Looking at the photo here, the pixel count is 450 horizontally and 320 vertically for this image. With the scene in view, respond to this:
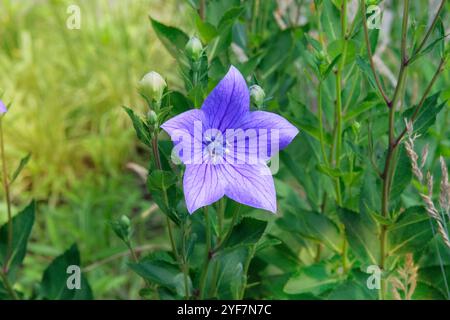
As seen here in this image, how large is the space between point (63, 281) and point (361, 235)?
25.9 inches

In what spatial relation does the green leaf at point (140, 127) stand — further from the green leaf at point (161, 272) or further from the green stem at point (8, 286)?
the green stem at point (8, 286)

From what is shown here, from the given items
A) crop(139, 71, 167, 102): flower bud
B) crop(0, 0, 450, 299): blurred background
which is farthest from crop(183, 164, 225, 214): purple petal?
crop(0, 0, 450, 299): blurred background

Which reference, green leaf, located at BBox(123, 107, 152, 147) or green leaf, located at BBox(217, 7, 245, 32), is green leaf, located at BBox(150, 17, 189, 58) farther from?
green leaf, located at BBox(123, 107, 152, 147)

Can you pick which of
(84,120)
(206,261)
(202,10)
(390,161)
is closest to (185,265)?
(206,261)

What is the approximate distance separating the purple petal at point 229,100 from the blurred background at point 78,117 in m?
1.39

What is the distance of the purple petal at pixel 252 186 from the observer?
0.97 m

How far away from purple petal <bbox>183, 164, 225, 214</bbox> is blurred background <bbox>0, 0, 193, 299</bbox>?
1387 millimetres

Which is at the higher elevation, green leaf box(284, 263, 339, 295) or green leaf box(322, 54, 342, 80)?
green leaf box(322, 54, 342, 80)

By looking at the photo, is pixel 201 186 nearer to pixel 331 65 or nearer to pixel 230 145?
pixel 230 145

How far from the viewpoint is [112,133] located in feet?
9.27

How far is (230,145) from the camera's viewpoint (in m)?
1.06

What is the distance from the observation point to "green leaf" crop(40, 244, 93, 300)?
146 centimetres
